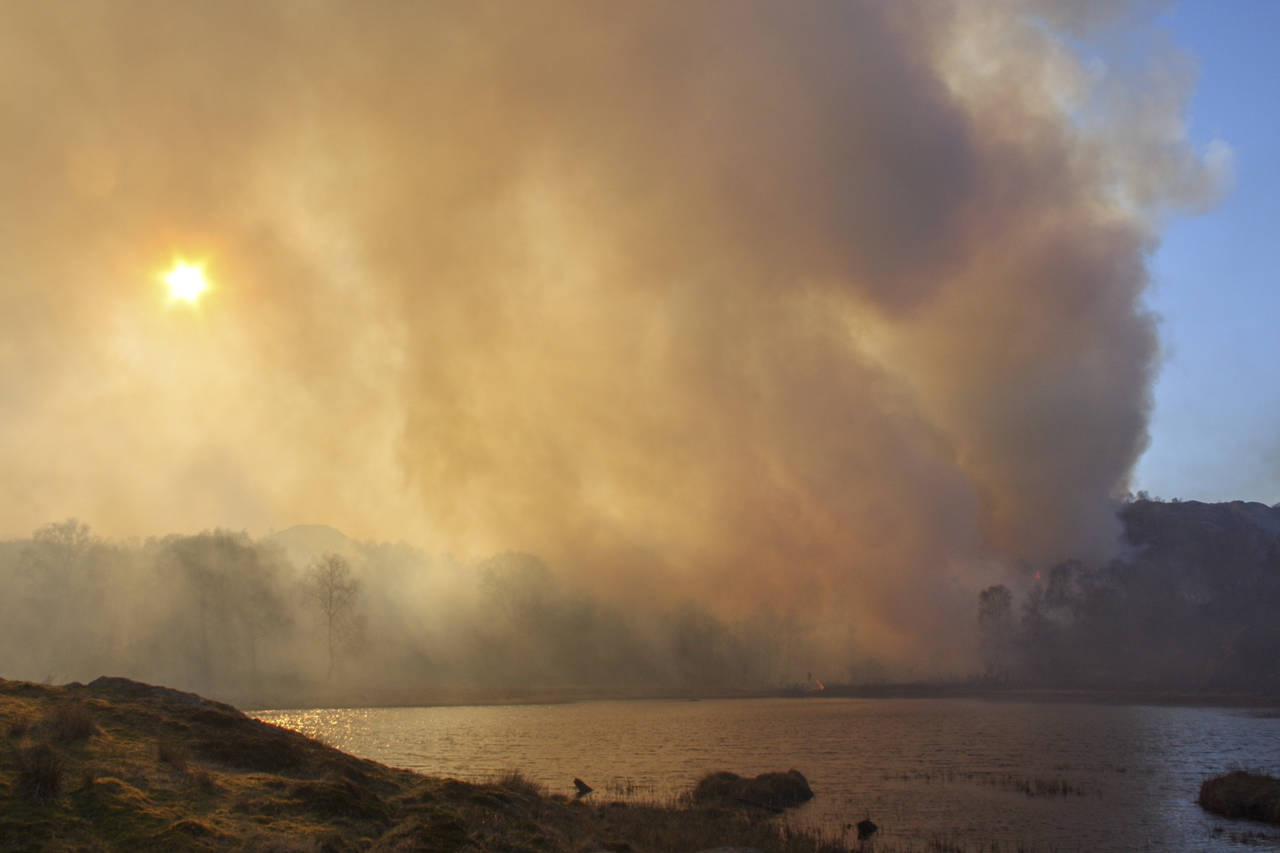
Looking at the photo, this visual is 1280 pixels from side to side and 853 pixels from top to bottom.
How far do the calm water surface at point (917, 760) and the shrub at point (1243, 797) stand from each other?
169 centimetres

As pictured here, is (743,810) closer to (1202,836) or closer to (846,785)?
(846,785)

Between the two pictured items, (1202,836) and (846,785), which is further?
(846,785)

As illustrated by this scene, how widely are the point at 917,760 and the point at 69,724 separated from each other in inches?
3491

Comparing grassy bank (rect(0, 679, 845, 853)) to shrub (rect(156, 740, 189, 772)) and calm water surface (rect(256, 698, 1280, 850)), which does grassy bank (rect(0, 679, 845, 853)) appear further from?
calm water surface (rect(256, 698, 1280, 850))

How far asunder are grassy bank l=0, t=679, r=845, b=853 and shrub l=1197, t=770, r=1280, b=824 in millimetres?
36518

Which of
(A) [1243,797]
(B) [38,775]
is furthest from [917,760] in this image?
(B) [38,775]

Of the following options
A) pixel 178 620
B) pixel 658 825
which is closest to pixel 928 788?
pixel 658 825

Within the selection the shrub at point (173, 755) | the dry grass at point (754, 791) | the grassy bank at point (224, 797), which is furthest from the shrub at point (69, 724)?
the dry grass at point (754, 791)

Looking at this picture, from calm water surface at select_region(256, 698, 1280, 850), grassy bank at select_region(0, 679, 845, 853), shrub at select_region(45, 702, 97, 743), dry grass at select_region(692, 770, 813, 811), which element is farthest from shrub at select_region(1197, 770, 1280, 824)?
shrub at select_region(45, 702, 97, 743)

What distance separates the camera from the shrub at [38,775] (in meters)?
25.8

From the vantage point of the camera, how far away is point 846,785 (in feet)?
249

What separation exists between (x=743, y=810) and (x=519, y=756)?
43620mm

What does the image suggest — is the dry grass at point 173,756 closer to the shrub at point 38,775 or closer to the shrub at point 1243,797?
the shrub at point 38,775

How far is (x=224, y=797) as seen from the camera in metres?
31.5
